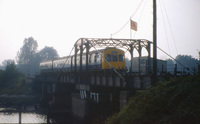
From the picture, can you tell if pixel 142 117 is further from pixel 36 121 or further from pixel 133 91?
pixel 36 121

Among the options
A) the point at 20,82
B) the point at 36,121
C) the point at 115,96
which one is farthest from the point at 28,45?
the point at 115,96

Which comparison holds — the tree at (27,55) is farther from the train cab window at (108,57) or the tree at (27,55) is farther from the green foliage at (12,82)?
the train cab window at (108,57)

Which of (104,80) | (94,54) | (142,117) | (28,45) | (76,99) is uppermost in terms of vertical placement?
(28,45)

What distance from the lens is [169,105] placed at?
11.9 meters

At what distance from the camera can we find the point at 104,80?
81.3ft

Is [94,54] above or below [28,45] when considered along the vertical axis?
below

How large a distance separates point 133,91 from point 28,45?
10723cm

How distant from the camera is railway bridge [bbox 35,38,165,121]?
20094mm

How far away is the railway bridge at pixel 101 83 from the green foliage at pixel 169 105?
14.2 feet

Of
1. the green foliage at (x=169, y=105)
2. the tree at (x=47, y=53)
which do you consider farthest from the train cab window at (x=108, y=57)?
the tree at (x=47, y=53)

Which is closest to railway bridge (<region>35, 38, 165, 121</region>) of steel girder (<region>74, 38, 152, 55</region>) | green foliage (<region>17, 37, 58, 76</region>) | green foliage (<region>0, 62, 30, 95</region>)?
steel girder (<region>74, 38, 152, 55</region>)

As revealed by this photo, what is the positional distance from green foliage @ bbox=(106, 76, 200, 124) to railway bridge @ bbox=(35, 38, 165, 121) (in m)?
4.33

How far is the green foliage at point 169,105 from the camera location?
1038cm

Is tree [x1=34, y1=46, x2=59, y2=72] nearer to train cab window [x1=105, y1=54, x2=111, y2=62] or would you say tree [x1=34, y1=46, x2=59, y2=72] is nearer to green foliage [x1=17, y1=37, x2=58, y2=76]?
green foliage [x1=17, y1=37, x2=58, y2=76]
